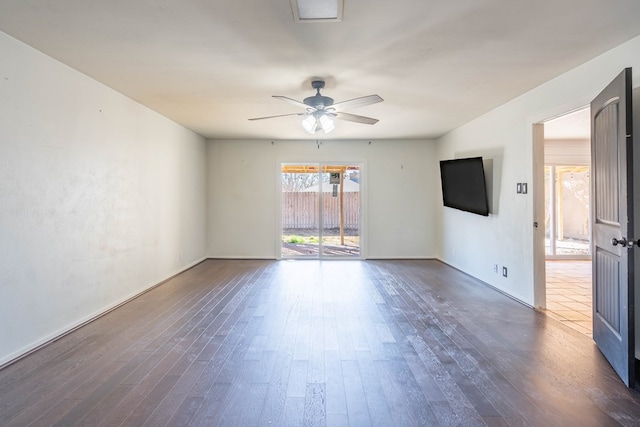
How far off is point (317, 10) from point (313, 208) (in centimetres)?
489

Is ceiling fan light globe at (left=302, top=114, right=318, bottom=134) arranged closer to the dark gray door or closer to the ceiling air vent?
the ceiling air vent

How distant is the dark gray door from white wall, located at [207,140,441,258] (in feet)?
13.2

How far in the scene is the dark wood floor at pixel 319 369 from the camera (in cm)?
188

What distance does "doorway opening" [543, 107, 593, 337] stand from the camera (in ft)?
18.2

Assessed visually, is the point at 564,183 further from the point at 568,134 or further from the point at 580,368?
the point at 580,368

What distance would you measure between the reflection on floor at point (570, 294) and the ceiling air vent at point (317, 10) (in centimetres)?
343

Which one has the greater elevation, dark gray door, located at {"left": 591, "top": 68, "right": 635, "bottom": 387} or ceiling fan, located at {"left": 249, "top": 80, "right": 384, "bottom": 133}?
ceiling fan, located at {"left": 249, "top": 80, "right": 384, "bottom": 133}

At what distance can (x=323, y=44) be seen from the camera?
2.64 meters

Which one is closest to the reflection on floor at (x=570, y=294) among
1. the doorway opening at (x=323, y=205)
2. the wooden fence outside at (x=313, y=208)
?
the doorway opening at (x=323, y=205)

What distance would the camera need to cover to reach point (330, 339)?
2885 millimetres

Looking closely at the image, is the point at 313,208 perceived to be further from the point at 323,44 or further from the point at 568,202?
the point at 568,202

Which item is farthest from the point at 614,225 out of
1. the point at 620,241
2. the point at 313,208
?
the point at 313,208

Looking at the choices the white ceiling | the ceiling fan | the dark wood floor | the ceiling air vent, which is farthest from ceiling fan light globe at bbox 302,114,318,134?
the dark wood floor

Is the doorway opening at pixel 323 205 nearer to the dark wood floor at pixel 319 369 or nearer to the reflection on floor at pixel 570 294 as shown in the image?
the dark wood floor at pixel 319 369
